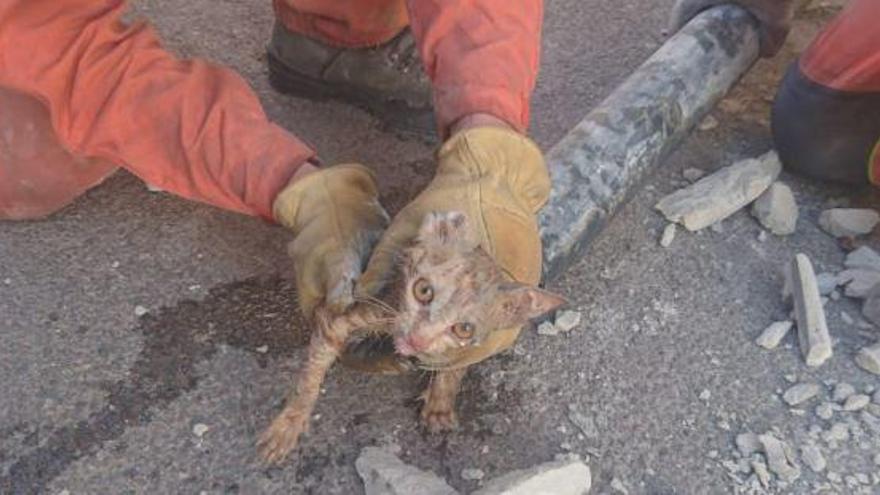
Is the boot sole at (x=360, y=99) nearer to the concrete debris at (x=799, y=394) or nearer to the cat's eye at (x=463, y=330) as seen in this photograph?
the concrete debris at (x=799, y=394)

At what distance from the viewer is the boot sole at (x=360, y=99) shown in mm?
2744

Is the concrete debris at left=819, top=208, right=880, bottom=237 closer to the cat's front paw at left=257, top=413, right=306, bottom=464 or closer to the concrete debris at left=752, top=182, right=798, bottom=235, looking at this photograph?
the concrete debris at left=752, top=182, right=798, bottom=235

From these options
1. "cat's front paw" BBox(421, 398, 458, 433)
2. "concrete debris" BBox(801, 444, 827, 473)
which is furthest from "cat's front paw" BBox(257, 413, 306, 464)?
"concrete debris" BBox(801, 444, 827, 473)

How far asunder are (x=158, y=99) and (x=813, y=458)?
1417 mm

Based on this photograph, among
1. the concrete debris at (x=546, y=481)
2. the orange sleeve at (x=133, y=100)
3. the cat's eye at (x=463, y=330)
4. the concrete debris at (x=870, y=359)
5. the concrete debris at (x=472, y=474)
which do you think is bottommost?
the concrete debris at (x=472, y=474)

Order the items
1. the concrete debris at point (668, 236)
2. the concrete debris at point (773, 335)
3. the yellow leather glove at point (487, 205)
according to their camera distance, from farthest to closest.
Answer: the concrete debris at point (668, 236) → the concrete debris at point (773, 335) → the yellow leather glove at point (487, 205)

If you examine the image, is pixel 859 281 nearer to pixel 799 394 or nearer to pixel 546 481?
pixel 799 394

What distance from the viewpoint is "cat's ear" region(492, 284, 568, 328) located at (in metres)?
1.56

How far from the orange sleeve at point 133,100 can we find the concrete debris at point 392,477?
0.52 meters

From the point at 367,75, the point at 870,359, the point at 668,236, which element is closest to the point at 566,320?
the point at 668,236

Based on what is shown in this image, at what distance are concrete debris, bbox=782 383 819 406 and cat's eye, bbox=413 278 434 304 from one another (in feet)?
2.88

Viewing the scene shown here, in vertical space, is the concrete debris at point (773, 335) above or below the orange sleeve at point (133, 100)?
below

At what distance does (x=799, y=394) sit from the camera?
2088 millimetres

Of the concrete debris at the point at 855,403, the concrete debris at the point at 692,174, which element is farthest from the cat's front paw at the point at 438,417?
the concrete debris at the point at 692,174
